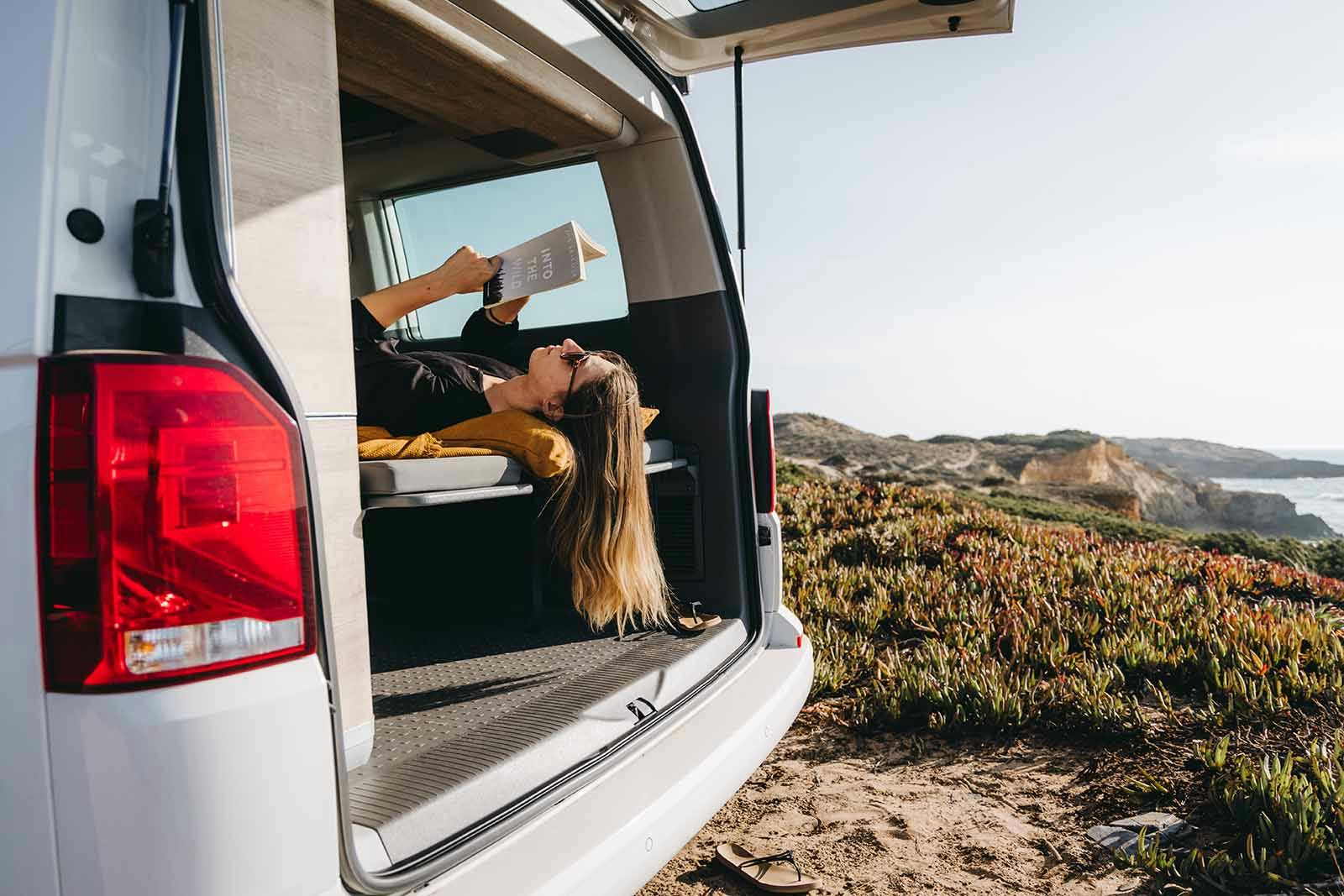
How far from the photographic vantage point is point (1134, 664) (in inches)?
161

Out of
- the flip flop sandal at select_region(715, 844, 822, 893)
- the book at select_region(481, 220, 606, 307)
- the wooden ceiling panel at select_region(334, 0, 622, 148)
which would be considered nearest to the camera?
the wooden ceiling panel at select_region(334, 0, 622, 148)

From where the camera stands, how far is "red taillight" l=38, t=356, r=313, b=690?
3.38 feet

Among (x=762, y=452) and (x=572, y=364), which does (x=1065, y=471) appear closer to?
(x=762, y=452)

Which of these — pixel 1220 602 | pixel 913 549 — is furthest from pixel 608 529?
pixel 913 549

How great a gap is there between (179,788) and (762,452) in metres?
2.16

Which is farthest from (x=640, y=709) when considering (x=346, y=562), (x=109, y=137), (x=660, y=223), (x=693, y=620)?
(x=660, y=223)

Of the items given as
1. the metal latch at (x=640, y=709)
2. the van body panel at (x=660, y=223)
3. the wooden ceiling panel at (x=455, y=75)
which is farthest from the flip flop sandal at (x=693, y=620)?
the wooden ceiling panel at (x=455, y=75)

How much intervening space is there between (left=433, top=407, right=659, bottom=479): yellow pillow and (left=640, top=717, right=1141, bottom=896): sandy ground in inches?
47.6

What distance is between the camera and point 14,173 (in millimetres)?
1057

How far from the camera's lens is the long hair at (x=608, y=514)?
263 centimetres

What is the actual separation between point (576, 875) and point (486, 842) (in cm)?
16

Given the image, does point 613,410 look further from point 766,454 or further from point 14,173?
point 14,173

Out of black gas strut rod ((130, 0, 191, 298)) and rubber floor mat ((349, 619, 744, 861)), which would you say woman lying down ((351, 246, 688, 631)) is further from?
black gas strut rod ((130, 0, 191, 298))

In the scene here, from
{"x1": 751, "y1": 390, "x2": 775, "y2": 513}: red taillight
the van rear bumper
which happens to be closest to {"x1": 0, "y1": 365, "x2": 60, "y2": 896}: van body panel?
the van rear bumper
